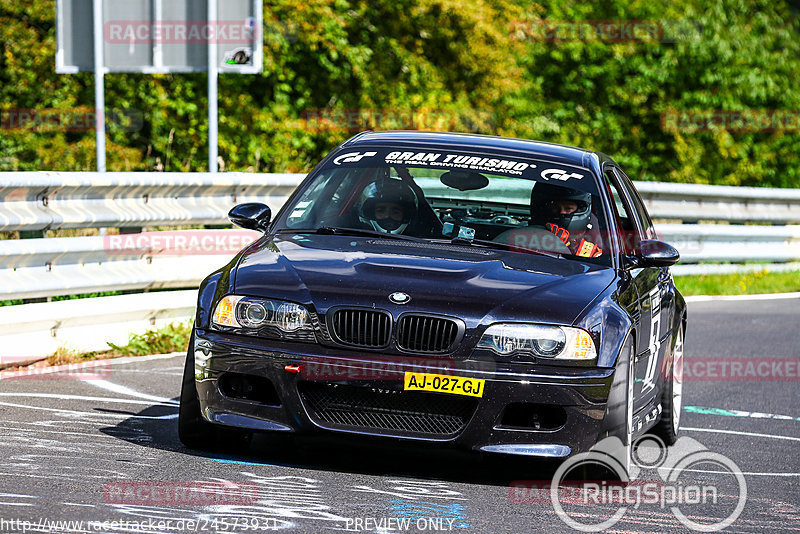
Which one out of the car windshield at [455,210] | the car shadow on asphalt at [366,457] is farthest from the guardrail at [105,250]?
the car windshield at [455,210]

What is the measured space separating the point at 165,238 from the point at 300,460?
13.7 feet

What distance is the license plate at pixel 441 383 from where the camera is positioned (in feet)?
19.0

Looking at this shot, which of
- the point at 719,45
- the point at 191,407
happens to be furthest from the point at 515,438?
the point at 719,45

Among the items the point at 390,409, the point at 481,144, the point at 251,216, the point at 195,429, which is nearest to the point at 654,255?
the point at 481,144

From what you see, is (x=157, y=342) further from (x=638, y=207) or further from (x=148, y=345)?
(x=638, y=207)

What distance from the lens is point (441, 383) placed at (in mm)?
5781

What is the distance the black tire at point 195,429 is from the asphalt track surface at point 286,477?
94 mm

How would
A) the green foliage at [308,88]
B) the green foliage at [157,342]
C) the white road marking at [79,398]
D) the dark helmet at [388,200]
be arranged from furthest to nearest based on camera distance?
the green foliage at [308,88], the green foliage at [157,342], the white road marking at [79,398], the dark helmet at [388,200]

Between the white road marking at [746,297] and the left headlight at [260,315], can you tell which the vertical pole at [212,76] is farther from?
the left headlight at [260,315]

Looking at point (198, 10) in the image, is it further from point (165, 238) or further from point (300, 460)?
point (300, 460)

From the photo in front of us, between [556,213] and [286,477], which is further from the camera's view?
[556,213]

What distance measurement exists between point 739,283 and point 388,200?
10.5m

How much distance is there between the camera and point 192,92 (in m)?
25.5

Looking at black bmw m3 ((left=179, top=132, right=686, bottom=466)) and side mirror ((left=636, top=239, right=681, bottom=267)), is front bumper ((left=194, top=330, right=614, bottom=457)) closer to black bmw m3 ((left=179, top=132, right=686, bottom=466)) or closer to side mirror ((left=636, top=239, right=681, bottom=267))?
black bmw m3 ((left=179, top=132, right=686, bottom=466))
